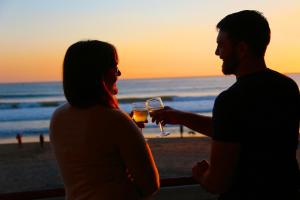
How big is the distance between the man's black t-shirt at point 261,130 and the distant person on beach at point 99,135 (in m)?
0.37

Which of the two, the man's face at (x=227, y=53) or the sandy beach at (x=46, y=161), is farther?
the sandy beach at (x=46, y=161)

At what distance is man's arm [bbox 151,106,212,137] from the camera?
254cm

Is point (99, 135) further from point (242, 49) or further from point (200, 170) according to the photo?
point (242, 49)

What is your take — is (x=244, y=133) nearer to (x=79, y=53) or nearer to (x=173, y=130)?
(x=79, y=53)

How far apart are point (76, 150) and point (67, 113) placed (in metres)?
0.18

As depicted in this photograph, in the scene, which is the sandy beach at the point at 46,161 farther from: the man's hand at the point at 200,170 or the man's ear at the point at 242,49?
the man's ear at the point at 242,49

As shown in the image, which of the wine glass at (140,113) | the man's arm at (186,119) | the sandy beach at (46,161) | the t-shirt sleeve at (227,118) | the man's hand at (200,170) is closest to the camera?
the t-shirt sleeve at (227,118)

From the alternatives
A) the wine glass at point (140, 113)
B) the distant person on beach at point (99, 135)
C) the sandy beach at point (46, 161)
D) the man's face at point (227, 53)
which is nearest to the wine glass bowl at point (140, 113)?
the wine glass at point (140, 113)

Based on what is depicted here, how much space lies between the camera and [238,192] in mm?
1954

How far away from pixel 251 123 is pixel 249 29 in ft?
→ 1.36

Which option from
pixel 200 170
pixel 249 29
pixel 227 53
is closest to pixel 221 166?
pixel 200 170

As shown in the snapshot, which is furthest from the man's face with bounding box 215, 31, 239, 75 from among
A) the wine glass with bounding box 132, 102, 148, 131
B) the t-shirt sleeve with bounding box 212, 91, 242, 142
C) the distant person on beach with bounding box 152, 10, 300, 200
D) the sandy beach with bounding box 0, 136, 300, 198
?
the sandy beach with bounding box 0, 136, 300, 198

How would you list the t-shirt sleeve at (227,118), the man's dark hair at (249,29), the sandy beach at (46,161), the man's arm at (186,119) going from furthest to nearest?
the sandy beach at (46,161) < the man's arm at (186,119) < the man's dark hair at (249,29) < the t-shirt sleeve at (227,118)

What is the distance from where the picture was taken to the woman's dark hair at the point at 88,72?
6.44ft
